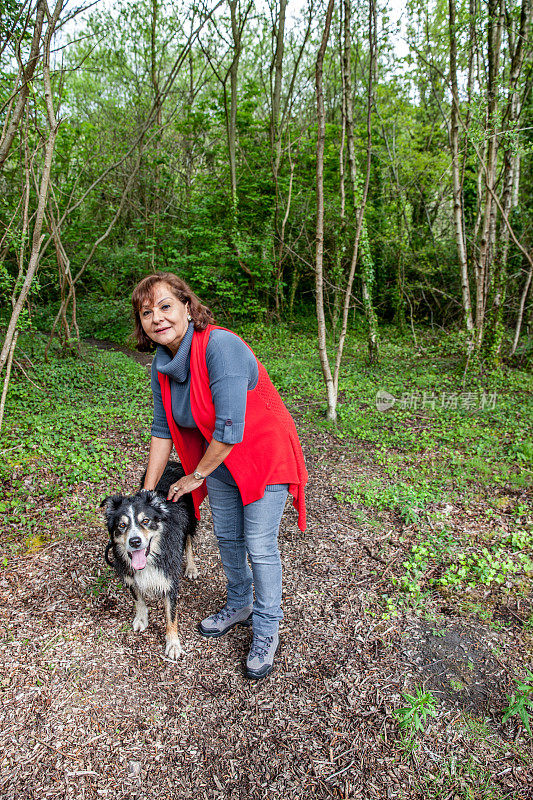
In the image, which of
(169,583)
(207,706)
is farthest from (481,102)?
(207,706)

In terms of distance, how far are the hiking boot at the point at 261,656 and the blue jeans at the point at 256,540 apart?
57 mm

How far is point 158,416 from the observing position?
2.43 m

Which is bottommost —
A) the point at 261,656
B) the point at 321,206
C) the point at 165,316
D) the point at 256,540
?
the point at 261,656

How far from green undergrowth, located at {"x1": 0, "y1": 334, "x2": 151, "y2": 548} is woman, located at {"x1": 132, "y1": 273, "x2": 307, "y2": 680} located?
1.73 meters

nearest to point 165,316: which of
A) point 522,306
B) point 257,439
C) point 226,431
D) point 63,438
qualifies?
point 226,431

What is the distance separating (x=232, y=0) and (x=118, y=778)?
13086 mm

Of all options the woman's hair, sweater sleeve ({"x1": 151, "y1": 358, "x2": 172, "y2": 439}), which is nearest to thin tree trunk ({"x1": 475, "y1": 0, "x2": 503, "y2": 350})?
the woman's hair

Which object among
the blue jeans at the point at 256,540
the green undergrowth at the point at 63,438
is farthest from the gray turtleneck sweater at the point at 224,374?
the green undergrowth at the point at 63,438

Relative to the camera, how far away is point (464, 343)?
7.09 m

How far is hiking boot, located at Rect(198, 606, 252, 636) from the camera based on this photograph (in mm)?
2689

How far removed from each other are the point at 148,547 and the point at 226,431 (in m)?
1.03

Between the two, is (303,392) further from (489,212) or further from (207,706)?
(207,706)

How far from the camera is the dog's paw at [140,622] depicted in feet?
8.86

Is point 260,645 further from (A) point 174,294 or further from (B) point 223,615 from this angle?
(A) point 174,294
